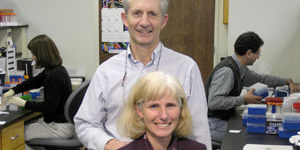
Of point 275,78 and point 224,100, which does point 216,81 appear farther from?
point 275,78

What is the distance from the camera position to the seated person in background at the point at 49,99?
3.09m

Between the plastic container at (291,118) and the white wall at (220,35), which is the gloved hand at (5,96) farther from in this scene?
the white wall at (220,35)

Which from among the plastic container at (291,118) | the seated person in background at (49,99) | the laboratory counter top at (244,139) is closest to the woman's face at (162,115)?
the laboratory counter top at (244,139)

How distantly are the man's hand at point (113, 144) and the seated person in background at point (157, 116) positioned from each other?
1.6 inches

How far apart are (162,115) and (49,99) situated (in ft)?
6.17

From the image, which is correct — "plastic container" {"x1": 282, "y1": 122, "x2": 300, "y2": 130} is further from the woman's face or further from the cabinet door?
the cabinet door

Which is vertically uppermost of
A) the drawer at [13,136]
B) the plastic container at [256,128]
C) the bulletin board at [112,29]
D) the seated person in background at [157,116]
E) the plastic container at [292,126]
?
the bulletin board at [112,29]

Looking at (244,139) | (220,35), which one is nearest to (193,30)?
(220,35)

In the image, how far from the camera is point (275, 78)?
141 inches

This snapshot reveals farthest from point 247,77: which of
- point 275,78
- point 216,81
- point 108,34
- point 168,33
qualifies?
point 108,34

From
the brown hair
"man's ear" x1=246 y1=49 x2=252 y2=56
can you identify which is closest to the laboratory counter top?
"man's ear" x1=246 y1=49 x2=252 y2=56

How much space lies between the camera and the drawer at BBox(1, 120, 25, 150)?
285cm

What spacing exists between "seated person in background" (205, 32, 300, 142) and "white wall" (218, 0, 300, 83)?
0.76m

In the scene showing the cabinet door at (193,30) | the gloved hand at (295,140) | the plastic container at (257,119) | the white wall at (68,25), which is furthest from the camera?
the white wall at (68,25)
